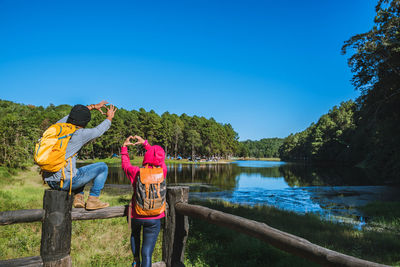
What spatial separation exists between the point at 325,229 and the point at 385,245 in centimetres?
223

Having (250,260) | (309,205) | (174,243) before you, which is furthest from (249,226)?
(309,205)

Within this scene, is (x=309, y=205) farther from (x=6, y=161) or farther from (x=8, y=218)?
(x=6, y=161)

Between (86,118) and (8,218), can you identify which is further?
(86,118)

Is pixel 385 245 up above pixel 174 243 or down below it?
below

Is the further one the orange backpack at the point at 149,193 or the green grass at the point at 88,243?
the green grass at the point at 88,243

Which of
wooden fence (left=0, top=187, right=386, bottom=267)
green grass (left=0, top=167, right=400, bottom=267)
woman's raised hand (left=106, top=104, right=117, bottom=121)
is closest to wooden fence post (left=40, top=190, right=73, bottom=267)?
wooden fence (left=0, top=187, right=386, bottom=267)

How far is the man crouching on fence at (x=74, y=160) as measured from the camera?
2.59 m

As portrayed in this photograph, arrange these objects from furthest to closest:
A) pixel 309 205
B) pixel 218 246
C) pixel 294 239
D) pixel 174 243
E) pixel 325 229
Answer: pixel 309 205
pixel 325 229
pixel 218 246
pixel 174 243
pixel 294 239

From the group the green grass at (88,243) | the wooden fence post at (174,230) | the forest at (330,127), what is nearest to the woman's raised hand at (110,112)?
the wooden fence post at (174,230)

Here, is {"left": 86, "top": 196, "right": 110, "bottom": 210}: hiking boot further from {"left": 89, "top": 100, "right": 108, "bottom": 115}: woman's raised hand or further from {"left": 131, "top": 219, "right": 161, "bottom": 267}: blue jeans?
{"left": 89, "top": 100, "right": 108, "bottom": 115}: woman's raised hand

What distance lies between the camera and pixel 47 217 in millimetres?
2564

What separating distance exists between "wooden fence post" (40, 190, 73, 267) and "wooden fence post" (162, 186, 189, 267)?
1282 millimetres

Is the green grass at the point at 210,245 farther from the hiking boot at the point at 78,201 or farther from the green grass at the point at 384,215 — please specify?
the hiking boot at the point at 78,201

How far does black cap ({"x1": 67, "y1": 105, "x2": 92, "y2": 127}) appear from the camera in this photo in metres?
2.83
